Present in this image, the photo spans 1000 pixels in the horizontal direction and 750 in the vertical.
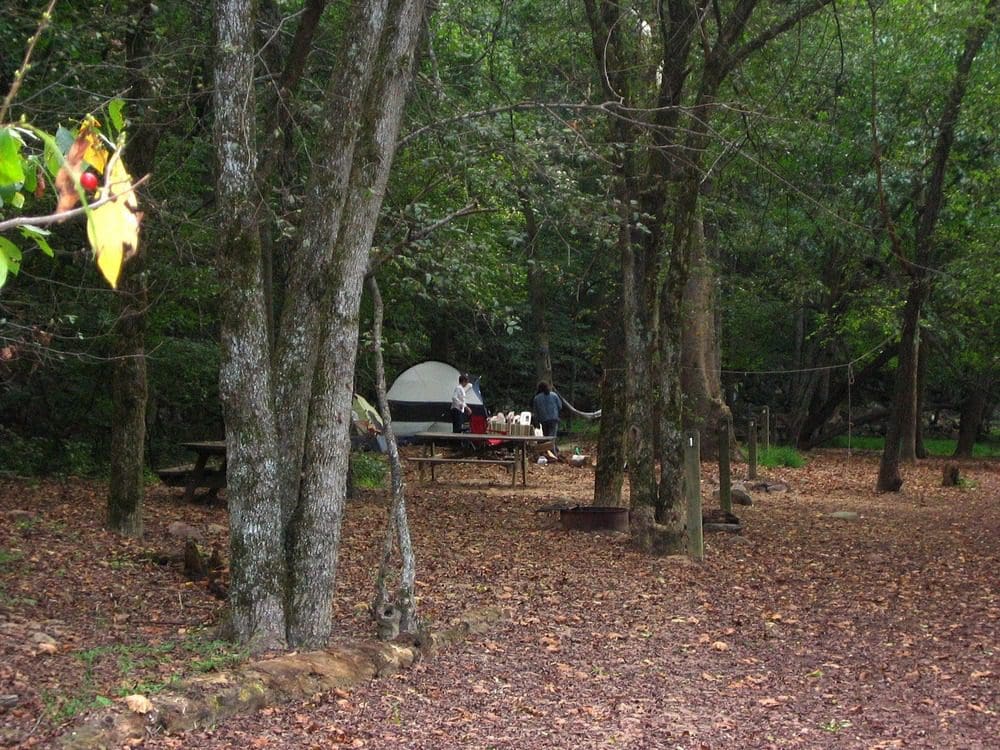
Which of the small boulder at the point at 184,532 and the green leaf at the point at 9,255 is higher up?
the green leaf at the point at 9,255

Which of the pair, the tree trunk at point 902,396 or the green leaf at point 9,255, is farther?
the tree trunk at point 902,396

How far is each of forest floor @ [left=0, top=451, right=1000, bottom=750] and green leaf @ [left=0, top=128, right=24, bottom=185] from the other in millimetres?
3159

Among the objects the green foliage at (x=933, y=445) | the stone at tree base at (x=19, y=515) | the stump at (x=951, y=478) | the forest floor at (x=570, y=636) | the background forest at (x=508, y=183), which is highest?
the background forest at (x=508, y=183)

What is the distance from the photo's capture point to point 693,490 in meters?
9.90

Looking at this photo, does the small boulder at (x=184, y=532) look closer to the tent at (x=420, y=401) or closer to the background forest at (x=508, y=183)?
the background forest at (x=508, y=183)

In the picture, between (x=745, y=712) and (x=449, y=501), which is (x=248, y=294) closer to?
(x=745, y=712)

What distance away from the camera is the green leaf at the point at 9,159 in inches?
74.4

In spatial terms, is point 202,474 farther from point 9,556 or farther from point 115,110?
point 115,110

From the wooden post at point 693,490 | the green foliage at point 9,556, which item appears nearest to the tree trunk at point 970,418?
the wooden post at point 693,490

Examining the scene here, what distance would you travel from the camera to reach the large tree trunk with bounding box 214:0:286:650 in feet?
19.4

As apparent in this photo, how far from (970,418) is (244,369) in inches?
932

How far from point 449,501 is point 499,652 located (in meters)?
7.35

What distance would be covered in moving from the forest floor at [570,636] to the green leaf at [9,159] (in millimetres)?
3159

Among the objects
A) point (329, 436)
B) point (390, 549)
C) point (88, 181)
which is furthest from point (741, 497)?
point (88, 181)
